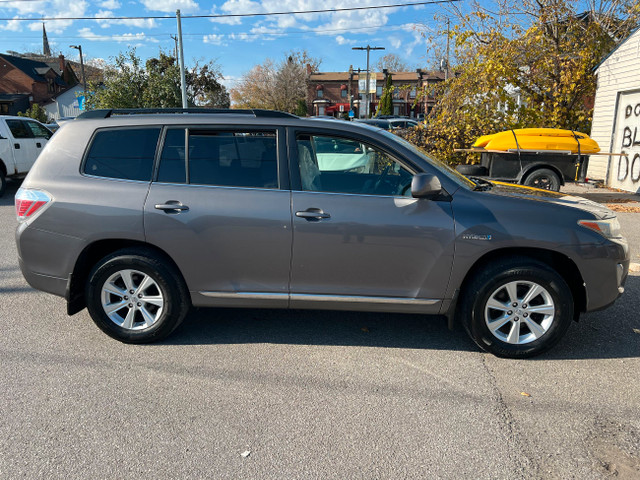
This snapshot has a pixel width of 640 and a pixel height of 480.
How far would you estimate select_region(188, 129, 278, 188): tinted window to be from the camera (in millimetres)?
3740

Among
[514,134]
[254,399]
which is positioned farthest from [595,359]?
[514,134]

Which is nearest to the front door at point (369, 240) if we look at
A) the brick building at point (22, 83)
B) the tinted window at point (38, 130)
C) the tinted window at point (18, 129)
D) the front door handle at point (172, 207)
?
the front door handle at point (172, 207)

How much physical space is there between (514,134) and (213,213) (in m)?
8.08

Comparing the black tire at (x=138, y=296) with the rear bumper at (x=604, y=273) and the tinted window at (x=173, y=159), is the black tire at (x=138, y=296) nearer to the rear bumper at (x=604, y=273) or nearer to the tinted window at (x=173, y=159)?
the tinted window at (x=173, y=159)

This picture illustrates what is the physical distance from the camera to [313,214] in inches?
141

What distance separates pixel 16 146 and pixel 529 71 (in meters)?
13.6

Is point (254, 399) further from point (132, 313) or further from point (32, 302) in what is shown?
point (32, 302)

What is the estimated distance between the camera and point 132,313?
3859 mm

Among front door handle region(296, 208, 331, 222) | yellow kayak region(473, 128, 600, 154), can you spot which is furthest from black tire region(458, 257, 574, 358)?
yellow kayak region(473, 128, 600, 154)

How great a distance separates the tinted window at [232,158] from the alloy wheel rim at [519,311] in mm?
1951

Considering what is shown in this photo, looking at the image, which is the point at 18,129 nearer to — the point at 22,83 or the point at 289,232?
the point at 289,232

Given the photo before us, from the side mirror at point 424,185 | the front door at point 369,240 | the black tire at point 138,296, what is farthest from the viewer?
the black tire at point 138,296

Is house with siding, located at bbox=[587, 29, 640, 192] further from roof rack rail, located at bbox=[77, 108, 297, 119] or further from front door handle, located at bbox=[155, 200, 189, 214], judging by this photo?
front door handle, located at bbox=[155, 200, 189, 214]

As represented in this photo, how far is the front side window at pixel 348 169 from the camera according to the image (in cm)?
370
